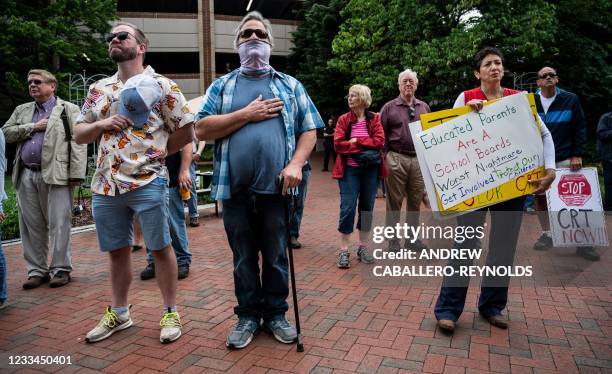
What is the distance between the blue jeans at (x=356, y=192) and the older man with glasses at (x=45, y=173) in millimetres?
2856

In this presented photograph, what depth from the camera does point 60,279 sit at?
4.60 metres

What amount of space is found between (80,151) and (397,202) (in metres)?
3.68

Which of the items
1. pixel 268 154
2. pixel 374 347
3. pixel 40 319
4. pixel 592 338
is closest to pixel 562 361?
pixel 592 338

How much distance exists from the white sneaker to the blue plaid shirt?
989 millimetres

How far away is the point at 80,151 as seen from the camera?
472 cm

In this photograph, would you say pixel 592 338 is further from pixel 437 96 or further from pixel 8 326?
pixel 437 96

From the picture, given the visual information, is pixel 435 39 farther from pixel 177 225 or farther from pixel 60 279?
pixel 60 279

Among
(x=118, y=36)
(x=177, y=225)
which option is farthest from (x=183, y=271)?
(x=118, y=36)

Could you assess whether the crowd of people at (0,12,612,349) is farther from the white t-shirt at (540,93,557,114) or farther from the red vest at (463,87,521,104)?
the white t-shirt at (540,93,557,114)

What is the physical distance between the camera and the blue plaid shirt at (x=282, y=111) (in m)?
3.06

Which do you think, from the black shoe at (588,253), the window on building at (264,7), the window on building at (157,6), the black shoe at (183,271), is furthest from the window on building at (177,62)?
the black shoe at (588,253)

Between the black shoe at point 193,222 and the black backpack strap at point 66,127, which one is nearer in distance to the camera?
the black backpack strap at point 66,127

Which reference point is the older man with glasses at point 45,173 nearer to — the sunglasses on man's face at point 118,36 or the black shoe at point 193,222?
the sunglasses on man's face at point 118,36

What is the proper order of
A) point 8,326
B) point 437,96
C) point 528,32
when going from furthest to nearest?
1. point 437,96
2. point 528,32
3. point 8,326
